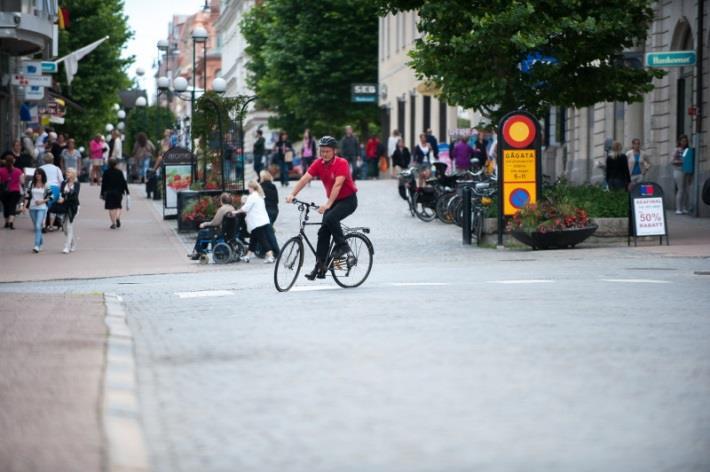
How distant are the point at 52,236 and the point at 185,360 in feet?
71.2

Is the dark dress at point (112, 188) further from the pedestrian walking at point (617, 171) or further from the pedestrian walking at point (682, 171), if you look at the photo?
the pedestrian walking at point (682, 171)

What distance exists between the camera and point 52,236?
102ft

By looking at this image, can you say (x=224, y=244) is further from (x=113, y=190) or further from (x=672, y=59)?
(x=672, y=59)

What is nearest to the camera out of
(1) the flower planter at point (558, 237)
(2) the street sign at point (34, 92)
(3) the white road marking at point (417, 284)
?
(3) the white road marking at point (417, 284)

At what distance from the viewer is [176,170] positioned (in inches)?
1330

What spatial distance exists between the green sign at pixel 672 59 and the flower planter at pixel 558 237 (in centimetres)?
481

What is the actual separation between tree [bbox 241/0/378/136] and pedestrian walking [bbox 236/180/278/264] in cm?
4712

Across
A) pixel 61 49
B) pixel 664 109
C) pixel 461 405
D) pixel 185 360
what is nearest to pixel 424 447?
pixel 461 405

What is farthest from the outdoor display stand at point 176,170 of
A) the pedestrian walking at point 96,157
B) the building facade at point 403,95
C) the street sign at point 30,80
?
the building facade at point 403,95

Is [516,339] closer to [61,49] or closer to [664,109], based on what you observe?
[664,109]

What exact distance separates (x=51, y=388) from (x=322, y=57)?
210ft

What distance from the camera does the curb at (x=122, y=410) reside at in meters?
6.52

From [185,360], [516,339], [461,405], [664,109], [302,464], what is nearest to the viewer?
[302,464]

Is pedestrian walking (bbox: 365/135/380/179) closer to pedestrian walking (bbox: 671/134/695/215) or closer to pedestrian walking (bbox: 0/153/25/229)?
pedestrian walking (bbox: 671/134/695/215)
